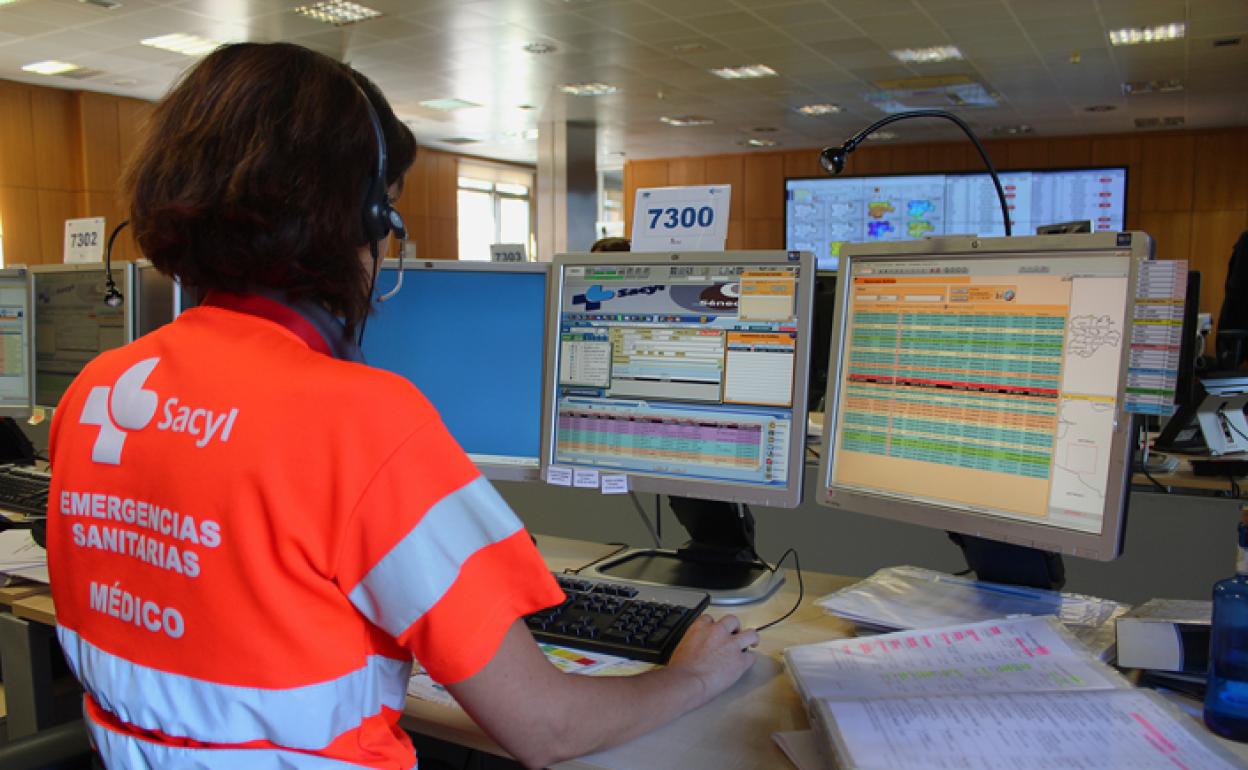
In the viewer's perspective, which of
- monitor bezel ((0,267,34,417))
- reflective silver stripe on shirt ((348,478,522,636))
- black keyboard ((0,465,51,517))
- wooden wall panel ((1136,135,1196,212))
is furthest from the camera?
wooden wall panel ((1136,135,1196,212))

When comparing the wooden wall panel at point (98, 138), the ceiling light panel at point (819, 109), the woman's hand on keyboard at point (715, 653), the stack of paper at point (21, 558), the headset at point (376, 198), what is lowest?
the stack of paper at point (21, 558)

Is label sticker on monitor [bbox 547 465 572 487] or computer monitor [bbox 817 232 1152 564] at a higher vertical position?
computer monitor [bbox 817 232 1152 564]

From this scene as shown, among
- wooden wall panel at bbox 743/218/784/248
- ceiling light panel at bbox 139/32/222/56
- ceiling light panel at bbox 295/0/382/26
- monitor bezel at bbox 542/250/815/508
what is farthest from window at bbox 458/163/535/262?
monitor bezel at bbox 542/250/815/508

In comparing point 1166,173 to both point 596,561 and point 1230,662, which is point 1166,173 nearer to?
point 596,561

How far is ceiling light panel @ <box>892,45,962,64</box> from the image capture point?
295 inches

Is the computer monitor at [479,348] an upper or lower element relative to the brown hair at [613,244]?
lower

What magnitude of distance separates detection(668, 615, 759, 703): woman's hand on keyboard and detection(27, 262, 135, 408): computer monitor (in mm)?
1774

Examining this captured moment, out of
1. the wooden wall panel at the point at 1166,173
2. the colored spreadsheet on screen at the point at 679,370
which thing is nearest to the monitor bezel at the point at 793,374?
the colored spreadsheet on screen at the point at 679,370

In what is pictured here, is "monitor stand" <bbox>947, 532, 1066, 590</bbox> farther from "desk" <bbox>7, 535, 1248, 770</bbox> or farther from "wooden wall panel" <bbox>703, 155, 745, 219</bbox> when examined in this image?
"wooden wall panel" <bbox>703, 155, 745, 219</bbox>

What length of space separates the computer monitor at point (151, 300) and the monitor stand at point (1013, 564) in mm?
1855

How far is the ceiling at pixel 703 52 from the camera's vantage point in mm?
6477

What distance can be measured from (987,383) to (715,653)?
0.51 meters

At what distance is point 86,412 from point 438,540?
15.7 inches

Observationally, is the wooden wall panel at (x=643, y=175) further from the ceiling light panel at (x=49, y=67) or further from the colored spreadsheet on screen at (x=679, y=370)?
the colored spreadsheet on screen at (x=679, y=370)
